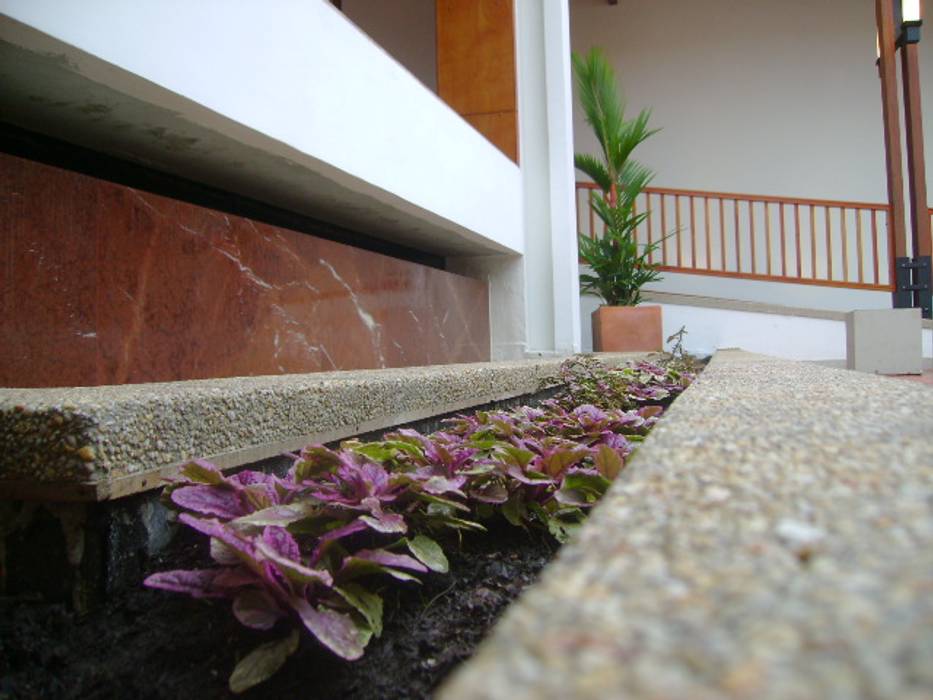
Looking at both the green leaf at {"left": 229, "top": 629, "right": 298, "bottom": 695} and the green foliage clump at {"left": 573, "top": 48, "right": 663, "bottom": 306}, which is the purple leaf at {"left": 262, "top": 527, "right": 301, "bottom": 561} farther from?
the green foliage clump at {"left": 573, "top": 48, "right": 663, "bottom": 306}

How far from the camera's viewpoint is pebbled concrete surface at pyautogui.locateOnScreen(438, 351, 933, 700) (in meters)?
0.14

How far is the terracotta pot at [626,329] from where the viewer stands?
3764mm

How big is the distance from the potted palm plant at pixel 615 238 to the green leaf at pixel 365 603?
3.40m

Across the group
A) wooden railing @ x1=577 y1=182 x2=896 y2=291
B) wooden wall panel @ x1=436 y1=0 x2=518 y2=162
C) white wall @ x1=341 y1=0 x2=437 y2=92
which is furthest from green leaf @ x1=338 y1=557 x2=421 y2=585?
white wall @ x1=341 y1=0 x2=437 y2=92

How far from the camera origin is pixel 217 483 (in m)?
0.58

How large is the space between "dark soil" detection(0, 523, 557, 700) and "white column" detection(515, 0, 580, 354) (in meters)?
2.85

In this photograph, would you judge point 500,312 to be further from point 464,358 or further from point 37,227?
point 37,227

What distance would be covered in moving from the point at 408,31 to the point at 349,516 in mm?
6281

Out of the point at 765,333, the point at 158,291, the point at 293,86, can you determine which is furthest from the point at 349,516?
the point at 765,333

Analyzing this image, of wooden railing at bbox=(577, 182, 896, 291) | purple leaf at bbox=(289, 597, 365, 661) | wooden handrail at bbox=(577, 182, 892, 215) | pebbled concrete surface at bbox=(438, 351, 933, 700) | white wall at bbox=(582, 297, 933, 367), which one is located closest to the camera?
pebbled concrete surface at bbox=(438, 351, 933, 700)

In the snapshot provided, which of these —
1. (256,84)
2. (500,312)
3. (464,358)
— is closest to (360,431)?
(256,84)

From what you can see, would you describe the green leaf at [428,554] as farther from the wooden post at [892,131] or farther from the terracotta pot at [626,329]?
the wooden post at [892,131]

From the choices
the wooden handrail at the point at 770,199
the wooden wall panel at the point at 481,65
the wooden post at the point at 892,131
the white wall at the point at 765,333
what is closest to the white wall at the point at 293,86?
the wooden wall panel at the point at 481,65

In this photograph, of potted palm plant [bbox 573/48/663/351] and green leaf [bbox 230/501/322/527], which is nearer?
green leaf [bbox 230/501/322/527]
